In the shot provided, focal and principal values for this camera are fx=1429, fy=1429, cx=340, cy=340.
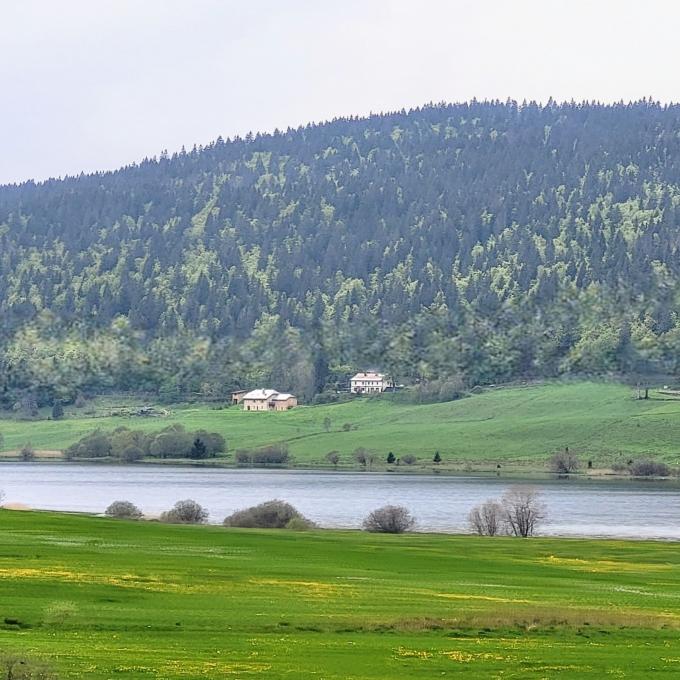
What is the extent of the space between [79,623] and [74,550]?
66.8 feet

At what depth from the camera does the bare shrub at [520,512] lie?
99625 mm

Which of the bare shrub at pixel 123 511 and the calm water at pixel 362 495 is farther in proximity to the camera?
the calm water at pixel 362 495

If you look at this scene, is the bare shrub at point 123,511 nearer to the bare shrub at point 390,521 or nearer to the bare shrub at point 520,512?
the bare shrub at point 390,521

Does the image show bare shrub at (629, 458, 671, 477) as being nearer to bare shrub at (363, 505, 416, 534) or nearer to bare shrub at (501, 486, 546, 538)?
bare shrub at (501, 486, 546, 538)

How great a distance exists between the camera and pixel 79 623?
36.4 m

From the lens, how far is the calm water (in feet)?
367

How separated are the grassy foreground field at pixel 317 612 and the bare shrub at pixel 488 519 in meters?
31.1

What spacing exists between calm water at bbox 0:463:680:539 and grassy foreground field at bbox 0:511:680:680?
4207cm

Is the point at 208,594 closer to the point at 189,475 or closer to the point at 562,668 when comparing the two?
the point at 562,668

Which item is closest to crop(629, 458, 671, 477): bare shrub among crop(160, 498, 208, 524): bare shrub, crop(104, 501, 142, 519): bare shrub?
crop(104, 501, 142, 519): bare shrub

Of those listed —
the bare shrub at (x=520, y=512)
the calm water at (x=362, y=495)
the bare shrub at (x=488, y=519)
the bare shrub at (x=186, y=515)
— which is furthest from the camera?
the calm water at (x=362, y=495)

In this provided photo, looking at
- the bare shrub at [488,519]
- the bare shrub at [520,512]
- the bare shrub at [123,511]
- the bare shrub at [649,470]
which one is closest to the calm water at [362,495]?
the bare shrub at [520,512]

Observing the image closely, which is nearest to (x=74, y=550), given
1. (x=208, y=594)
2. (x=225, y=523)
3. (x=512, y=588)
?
(x=208, y=594)

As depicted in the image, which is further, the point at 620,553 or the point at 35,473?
the point at 35,473
